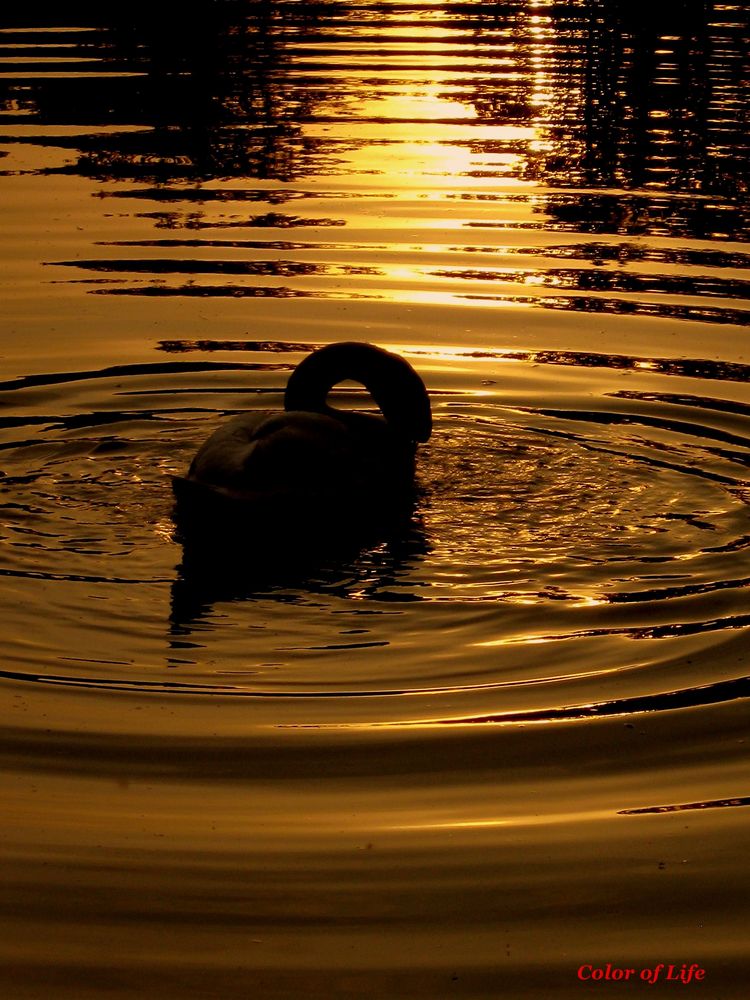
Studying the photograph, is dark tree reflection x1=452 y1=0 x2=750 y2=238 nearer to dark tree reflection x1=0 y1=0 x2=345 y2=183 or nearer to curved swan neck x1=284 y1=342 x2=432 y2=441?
dark tree reflection x1=0 y1=0 x2=345 y2=183

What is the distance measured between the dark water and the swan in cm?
28

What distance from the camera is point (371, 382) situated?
9.75 meters

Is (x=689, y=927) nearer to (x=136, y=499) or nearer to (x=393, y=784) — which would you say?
(x=393, y=784)

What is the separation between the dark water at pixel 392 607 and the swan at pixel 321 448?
0.28 m

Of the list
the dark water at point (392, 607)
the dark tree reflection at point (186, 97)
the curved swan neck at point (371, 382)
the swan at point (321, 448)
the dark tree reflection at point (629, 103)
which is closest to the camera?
the dark water at point (392, 607)

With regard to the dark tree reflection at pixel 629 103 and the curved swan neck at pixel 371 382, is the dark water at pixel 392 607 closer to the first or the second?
the dark tree reflection at pixel 629 103

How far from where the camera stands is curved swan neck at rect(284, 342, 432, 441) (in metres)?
9.53

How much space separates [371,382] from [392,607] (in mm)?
2277

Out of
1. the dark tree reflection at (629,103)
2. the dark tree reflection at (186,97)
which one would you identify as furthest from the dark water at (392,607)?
the dark tree reflection at (186,97)

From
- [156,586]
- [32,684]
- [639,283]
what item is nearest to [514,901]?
[32,684]

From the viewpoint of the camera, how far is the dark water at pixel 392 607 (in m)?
5.61

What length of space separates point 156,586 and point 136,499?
3.76 feet

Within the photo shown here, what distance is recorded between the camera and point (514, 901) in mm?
5688

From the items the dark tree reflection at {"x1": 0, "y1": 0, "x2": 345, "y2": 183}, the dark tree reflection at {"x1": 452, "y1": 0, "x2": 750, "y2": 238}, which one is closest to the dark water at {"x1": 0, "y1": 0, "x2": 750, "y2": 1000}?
the dark tree reflection at {"x1": 452, "y1": 0, "x2": 750, "y2": 238}
